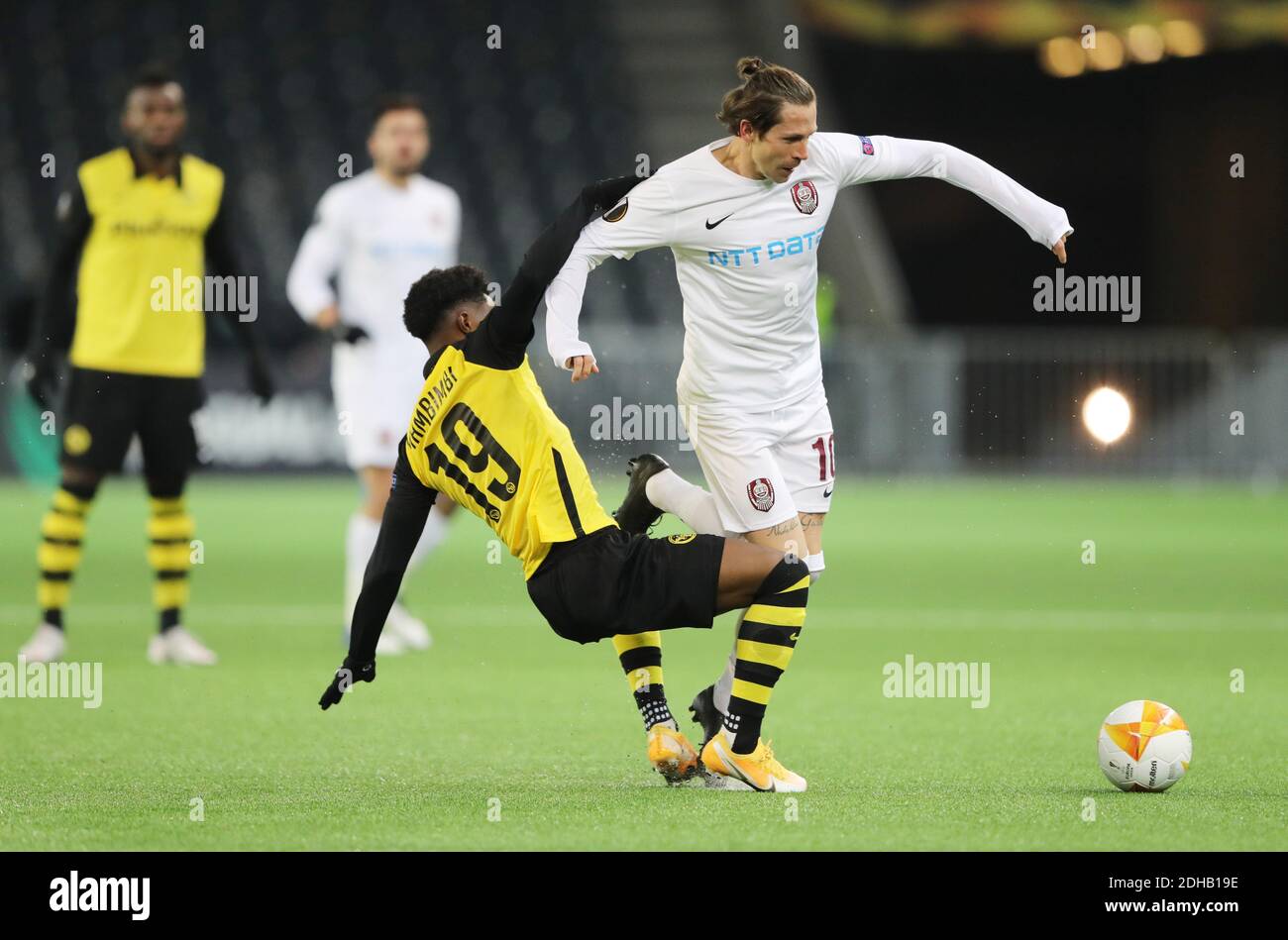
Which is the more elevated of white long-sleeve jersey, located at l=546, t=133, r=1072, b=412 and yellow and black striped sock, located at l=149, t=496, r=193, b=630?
white long-sleeve jersey, located at l=546, t=133, r=1072, b=412

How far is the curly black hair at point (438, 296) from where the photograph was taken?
5492mm

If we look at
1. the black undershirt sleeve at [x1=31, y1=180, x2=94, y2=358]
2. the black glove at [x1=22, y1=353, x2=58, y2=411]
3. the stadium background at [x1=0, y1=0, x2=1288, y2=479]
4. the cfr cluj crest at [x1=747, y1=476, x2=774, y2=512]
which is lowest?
the cfr cluj crest at [x1=747, y1=476, x2=774, y2=512]

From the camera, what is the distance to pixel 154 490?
27.9 feet

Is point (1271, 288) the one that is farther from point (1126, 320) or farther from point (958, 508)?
point (958, 508)

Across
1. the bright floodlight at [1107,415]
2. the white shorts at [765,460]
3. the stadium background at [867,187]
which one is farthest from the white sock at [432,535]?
the stadium background at [867,187]

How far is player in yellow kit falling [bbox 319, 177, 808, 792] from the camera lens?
5305 millimetres

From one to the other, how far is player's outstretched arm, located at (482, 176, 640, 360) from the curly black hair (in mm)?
167

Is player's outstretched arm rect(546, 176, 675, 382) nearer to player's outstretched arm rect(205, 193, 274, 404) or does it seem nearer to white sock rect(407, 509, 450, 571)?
player's outstretched arm rect(205, 193, 274, 404)

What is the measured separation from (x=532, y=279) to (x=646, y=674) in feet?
4.21

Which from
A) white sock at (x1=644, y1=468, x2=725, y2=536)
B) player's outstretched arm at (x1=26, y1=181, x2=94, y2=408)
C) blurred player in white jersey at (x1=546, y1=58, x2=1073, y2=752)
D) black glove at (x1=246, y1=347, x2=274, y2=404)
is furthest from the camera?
black glove at (x1=246, y1=347, x2=274, y2=404)

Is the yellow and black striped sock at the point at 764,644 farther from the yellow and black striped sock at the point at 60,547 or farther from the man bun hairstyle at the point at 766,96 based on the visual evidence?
the yellow and black striped sock at the point at 60,547

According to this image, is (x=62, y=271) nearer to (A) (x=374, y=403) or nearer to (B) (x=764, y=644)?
(A) (x=374, y=403)

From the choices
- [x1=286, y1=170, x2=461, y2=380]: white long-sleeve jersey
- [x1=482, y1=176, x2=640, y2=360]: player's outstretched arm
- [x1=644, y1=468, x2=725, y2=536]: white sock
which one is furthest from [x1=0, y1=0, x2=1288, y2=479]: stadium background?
[x1=482, y1=176, x2=640, y2=360]: player's outstretched arm

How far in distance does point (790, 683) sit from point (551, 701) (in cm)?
104
